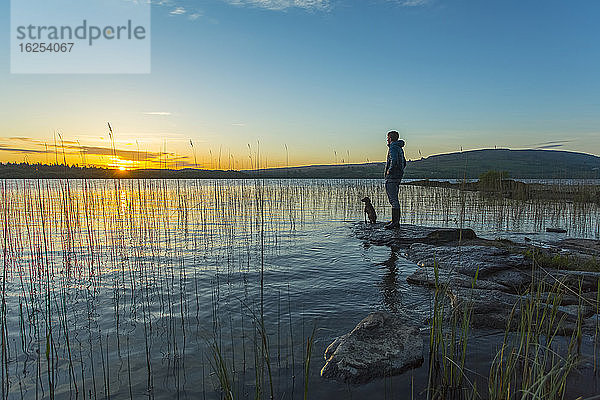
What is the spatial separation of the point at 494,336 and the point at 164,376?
413 centimetres

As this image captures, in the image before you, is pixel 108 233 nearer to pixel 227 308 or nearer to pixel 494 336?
pixel 227 308

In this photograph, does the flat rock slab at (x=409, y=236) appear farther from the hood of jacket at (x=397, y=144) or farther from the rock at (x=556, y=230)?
the rock at (x=556, y=230)

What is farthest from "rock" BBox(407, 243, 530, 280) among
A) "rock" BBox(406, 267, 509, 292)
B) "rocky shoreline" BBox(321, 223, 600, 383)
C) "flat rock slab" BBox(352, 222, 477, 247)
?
"flat rock slab" BBox(352, 222, 477, 247)

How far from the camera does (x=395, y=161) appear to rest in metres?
12.7

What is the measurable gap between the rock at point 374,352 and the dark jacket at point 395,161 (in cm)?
862

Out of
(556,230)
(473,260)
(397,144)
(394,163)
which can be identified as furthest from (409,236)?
(556,230)

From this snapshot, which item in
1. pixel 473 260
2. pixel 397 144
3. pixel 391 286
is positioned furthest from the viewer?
pixel 397 144

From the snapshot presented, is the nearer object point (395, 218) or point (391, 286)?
point (391, 286)

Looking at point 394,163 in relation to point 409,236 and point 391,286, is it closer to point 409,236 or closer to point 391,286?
point 409,236

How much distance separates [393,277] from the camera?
7793 millimetres

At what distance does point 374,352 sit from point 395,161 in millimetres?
9334

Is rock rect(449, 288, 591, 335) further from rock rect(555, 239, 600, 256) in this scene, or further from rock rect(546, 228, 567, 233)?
rock rect(546, 228, 567, 233)

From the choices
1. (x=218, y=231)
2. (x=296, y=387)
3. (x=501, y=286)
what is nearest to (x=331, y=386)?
(x=296, y=387)

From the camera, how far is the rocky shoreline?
4.10 metres
